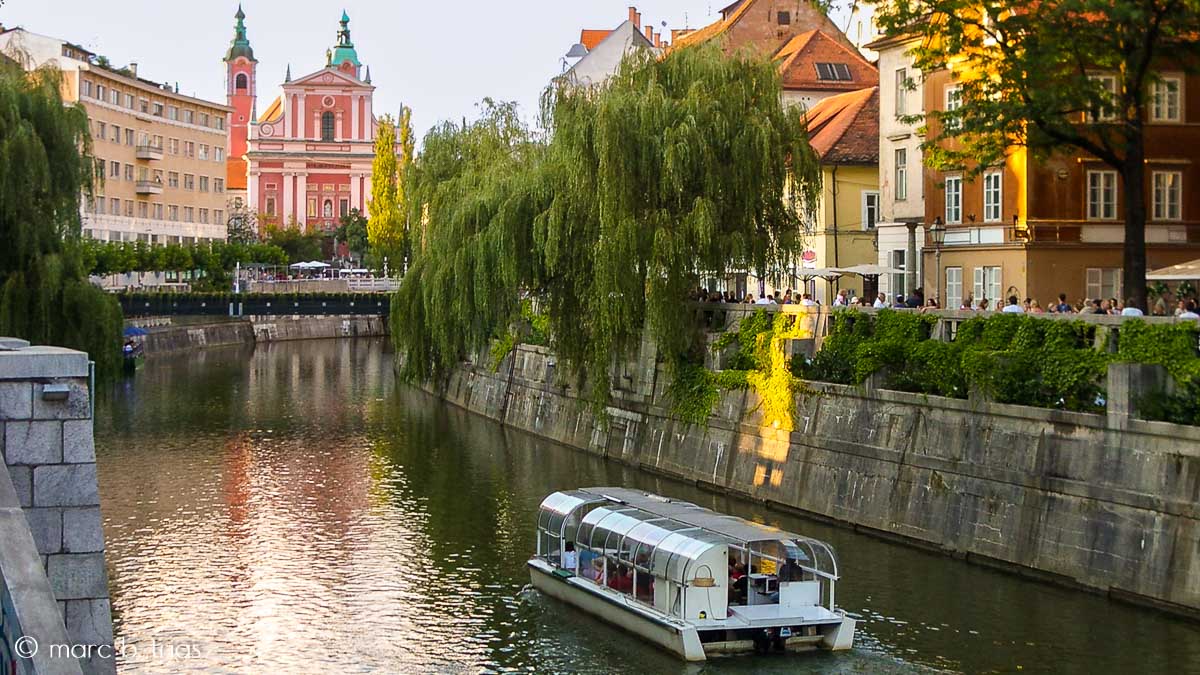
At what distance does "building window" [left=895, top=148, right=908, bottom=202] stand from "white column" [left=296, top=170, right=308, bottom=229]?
346 ft

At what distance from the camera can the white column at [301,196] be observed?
495 feet

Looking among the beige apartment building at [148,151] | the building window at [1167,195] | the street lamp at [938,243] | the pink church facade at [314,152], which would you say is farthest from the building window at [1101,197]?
the pink church facade at [314,152]

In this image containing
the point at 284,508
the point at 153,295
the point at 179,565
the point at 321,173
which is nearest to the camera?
the point at 179,565

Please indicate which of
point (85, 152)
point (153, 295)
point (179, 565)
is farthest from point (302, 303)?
point (179, 565)

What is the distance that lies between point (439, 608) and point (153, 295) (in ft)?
216

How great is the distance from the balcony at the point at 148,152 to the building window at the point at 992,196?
81210mm

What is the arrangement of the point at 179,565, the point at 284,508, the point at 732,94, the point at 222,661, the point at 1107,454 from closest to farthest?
1. the point at 222,661
2. the point at 1107,454
3. the point at 179,565
4. the point at 284,508
5. the point at 732,94

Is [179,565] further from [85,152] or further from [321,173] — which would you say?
[321,173]

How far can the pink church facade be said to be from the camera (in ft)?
493

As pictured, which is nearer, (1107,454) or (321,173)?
(1107,454)

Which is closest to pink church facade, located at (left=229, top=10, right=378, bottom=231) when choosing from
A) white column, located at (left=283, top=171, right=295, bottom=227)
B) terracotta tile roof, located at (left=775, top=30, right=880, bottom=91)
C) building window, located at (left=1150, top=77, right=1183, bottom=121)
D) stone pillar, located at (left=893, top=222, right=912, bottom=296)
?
white column, located at (left=283, top=171, right=295, bottom=227)

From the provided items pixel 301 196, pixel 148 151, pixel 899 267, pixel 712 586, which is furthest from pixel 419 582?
pixel 301 196

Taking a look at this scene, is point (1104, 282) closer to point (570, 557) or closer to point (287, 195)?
point (570, 557)

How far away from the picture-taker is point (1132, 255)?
3384 cm
